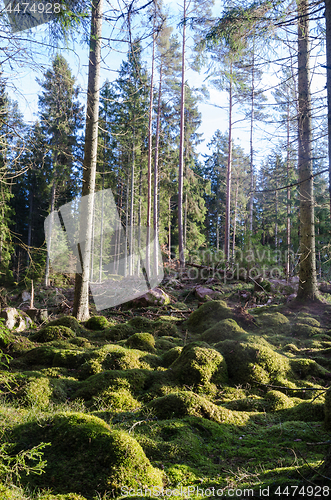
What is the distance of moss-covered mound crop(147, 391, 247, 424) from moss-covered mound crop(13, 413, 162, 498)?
969 millimetres

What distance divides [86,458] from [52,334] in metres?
4.61

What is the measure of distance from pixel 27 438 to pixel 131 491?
0.94m

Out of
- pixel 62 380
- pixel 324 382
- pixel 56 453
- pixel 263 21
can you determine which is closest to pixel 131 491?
pixel 56 453

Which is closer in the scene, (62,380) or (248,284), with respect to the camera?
(62,380)

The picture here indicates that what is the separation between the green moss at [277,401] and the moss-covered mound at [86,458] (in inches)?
81.7

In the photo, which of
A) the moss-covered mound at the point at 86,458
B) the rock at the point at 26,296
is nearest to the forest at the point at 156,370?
the moss-covered mound at the point at 86,458

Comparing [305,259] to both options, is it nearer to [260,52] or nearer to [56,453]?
[260,52]

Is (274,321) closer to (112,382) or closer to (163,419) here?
(112,382)

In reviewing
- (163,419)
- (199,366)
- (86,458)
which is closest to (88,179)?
(199,366)

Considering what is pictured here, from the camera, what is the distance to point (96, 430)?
2.23m

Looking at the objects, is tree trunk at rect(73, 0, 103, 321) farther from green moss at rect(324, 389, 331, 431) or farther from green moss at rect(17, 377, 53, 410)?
green moss at rect(324, 389, 331, 431)

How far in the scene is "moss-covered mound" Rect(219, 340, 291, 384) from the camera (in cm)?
426

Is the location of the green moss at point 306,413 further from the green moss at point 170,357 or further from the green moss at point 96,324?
the green moss at point 96,324

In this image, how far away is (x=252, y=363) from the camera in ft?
14.3
